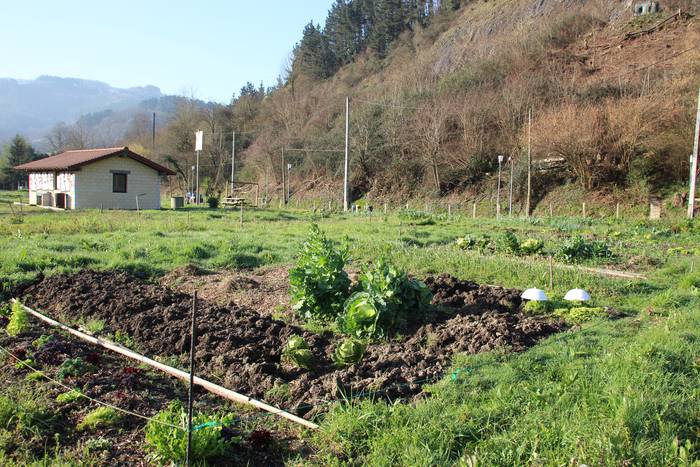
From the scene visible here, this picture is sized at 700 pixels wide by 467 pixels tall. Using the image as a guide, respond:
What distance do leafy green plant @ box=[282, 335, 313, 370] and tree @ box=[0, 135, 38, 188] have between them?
226ft

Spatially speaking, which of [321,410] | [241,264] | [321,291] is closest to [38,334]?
[321,291]

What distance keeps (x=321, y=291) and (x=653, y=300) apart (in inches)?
181

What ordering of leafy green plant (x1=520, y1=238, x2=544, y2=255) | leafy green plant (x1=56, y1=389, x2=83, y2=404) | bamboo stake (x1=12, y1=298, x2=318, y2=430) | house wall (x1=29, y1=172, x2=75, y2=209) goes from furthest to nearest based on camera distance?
house wall (x1=29, y1=172, x2=75, y2=209), leafy green plant (x1=520, y1=238, x2=544, y2=255), leafy green plant (x1=56, y1=389, x2=83, y2=404), bamboo stake (x1=12, y1=298, x2=318, y2=430)

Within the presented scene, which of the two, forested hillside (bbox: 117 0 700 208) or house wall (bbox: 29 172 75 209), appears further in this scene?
house wall (bbox: 29 172 75 209)

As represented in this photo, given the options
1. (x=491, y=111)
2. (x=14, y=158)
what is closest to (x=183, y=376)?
(x=491, y=111)

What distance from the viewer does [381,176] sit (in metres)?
41.8

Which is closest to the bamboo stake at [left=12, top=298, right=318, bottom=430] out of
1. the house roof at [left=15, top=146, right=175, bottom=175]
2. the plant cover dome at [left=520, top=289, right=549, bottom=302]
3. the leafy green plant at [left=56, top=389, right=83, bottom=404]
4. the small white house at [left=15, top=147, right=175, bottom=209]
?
the leafy green plant at [left=56, top=389, right=83, bottom=404]

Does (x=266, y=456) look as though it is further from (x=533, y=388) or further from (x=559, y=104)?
(x=559, y=104)

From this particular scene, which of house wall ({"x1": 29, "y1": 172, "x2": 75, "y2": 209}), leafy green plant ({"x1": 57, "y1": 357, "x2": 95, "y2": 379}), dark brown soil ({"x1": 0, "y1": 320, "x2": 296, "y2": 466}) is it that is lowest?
dark brown soil ({"x1": 0, "y1": 320, "x2": 296, "y2": 466})

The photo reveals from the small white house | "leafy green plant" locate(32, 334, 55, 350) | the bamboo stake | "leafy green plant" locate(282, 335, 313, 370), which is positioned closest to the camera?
the bamboo stake

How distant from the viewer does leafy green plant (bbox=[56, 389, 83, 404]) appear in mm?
4453

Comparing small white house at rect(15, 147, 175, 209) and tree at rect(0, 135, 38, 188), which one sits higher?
tree at rect(0, 135, 38, 188)

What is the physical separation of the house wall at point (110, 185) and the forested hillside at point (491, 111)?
16.5m

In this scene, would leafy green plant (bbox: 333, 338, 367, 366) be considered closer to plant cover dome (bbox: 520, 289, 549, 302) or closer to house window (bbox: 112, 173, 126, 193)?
plant cover dome (bbox: 520, 289, 549, 302)
